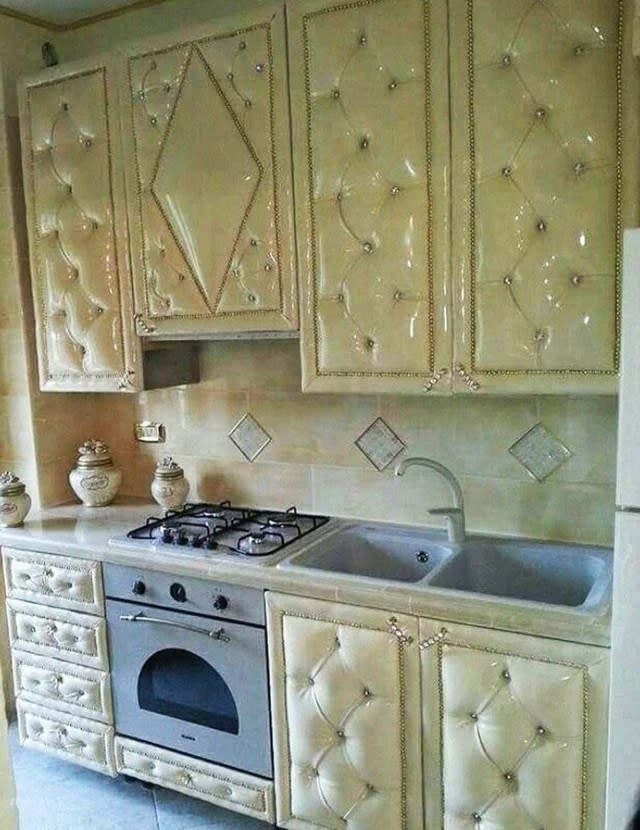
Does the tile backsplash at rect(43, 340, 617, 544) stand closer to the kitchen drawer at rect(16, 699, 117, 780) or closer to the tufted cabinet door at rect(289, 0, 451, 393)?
the tufted cabinet door at rect(289, 0, 451, 393)

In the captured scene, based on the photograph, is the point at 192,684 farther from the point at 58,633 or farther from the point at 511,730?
the point at 511,730

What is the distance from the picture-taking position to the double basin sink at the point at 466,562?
2156mm

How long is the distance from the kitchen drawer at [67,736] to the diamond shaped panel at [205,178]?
1.50 metres

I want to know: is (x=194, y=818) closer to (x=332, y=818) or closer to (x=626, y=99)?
(x=332, y=818)

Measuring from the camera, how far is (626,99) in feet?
5.66

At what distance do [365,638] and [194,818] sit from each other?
1021 mm

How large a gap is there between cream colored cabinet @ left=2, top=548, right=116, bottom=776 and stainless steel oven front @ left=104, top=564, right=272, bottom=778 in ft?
0.23

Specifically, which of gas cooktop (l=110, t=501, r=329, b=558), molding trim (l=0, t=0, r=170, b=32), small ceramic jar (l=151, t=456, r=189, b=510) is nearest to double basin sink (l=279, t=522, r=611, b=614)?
gas cooktop (l=110, t=501, r=329, b=558)

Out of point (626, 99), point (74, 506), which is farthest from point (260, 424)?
point (626, 99)

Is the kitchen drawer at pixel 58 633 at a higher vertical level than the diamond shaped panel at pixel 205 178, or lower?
lower

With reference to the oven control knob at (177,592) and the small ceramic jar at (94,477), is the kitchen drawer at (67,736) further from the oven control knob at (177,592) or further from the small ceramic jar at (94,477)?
the small ceramic jar at (94,477)

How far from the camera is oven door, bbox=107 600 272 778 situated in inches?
86.3

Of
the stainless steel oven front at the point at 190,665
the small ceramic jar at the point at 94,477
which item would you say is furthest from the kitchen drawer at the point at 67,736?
the small ceramic jar at the point at 94,477

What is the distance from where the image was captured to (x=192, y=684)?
234 centimetres
